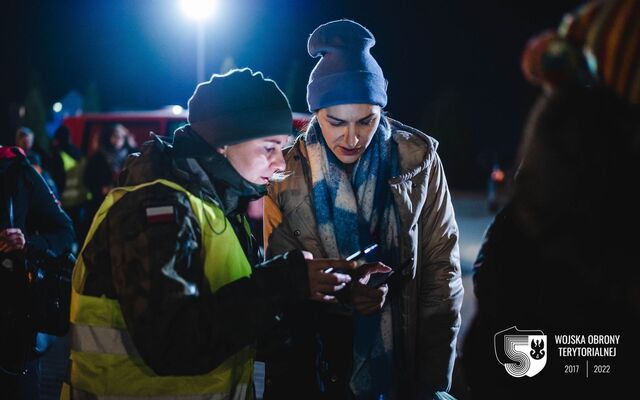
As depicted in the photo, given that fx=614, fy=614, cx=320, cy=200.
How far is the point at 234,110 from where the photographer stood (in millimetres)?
2154

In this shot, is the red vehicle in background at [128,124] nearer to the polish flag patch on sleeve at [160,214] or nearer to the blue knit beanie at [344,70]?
the blue knit beanie at [344,70]

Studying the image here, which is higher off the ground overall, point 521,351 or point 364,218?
point 364,218

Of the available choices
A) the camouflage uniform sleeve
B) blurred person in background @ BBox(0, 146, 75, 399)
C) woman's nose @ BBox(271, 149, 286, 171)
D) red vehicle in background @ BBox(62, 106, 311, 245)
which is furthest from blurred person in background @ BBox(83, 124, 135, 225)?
the camouflage uniform sleeve

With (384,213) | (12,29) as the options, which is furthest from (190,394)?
(12,29)

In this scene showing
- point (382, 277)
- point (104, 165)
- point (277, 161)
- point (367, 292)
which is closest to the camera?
point (277, 161)

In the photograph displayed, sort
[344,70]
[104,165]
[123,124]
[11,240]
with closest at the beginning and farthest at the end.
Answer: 1. [344,70]
2. [11,240]
3. [104,165]
4. [123,124]

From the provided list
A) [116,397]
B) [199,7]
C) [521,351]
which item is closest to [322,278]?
[521,351]

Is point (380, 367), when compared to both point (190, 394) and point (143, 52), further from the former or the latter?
point (143, 52)

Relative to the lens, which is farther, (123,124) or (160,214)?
(123,124)

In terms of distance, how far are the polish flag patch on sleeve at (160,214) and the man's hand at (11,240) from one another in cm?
198

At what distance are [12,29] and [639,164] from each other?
5821 cm

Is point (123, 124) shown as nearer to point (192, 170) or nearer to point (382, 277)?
point (382, 277)

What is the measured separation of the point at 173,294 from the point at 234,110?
71cm

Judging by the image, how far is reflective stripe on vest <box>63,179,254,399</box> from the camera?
197 centimetres
